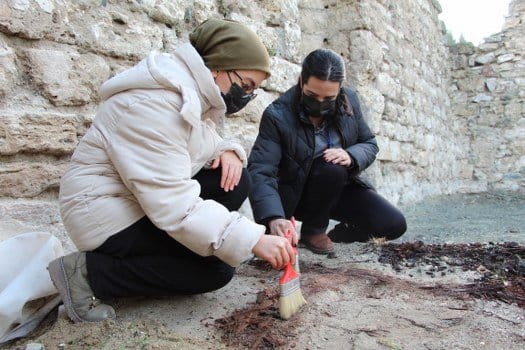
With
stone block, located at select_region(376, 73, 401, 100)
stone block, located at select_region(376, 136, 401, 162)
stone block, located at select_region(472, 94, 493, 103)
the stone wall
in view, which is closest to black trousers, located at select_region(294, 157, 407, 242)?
stone block, located at select_region(376, 136, 401, 162)

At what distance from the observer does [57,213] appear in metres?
2.05

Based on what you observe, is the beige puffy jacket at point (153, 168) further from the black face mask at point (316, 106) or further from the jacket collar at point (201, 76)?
the black face mask at point (316, 106)

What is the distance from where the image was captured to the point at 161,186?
1437mm

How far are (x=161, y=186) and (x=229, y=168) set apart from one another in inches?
17.1

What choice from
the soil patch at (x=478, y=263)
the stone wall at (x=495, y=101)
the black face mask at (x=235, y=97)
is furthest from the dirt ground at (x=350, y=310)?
the stone wall at (x=495, y=101)

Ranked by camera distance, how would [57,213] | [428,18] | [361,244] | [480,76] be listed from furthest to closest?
[480,76] < [428,18] < [361,244] < [57,213]

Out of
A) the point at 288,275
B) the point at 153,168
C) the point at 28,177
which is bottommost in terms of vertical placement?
the point at 288,275

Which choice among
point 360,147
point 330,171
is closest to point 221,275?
point 330,171

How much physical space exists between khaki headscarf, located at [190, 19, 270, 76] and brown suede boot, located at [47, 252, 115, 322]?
0.82 metres

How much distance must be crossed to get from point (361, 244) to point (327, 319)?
4.14 feet

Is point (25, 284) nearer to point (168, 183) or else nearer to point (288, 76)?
point (168, 183)

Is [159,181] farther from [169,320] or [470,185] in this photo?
[470,185]

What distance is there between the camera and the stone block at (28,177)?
189cm

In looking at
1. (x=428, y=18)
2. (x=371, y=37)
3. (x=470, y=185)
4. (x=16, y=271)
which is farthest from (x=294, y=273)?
(x=470, y=185)
